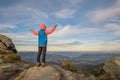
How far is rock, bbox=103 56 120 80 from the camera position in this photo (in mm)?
39125

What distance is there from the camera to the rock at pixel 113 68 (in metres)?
39.1

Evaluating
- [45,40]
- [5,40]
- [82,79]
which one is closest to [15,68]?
[45,40]

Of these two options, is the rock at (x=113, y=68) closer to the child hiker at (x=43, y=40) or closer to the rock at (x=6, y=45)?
the rock at (x=6, y=45)

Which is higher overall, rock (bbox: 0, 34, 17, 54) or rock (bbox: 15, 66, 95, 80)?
rock (bbox: 0, 34, 17, 54)

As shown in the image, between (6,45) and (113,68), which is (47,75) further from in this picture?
(6,45)

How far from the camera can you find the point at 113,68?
40812mm

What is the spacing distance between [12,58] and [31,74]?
1409 centimetres

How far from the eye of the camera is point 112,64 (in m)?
41.2

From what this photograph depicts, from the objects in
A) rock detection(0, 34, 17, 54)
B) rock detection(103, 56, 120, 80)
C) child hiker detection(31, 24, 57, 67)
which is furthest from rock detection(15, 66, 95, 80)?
rock detection(0, 34, 17, 54)

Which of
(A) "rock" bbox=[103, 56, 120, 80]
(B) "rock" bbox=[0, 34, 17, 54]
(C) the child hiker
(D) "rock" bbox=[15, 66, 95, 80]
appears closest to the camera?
(D) "rock" bbox=[15, 66, 95, 80]

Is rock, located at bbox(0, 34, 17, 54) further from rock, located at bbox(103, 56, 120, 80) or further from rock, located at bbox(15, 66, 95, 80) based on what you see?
rock, located at bbox(15, 66, 95, 80)

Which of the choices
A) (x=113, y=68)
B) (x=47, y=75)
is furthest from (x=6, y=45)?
(x=47, y=75)

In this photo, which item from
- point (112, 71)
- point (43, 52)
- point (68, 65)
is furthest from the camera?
point (112, 71)

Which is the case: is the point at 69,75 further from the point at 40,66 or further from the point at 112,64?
the point at 112,64
